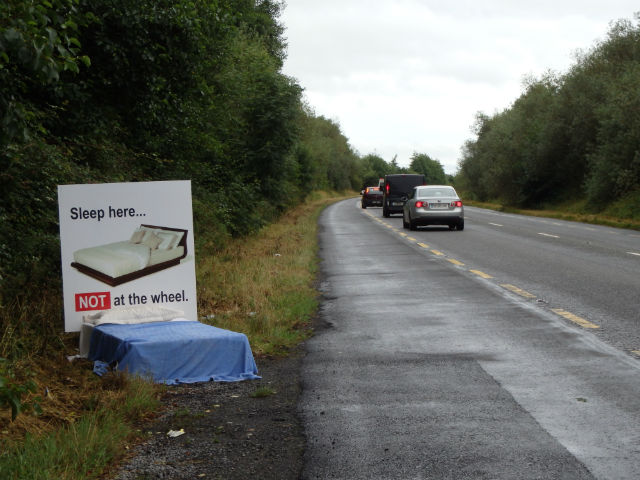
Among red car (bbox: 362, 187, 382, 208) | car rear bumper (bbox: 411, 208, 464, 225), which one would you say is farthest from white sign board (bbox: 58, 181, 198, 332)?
red car (bbox: 362, 187, 382, 208)

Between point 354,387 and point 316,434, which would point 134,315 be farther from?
point 316,434

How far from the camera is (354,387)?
573 cm

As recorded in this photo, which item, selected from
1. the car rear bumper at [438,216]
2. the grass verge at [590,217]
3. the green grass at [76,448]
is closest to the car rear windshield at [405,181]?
the grass verge at [590,217]

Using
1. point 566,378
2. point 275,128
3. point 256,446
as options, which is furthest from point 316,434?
point 275,128

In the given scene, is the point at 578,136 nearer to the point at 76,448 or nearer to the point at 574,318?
the point at 574,318

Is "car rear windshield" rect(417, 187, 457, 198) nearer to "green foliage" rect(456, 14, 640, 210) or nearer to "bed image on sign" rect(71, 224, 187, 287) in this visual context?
"green foliage" rect(456, 14, 640, 210)

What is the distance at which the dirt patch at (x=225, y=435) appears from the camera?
158 inches

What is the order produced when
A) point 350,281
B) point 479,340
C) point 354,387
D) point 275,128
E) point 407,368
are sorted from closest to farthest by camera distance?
point 354,387 < point 407,368 < point 479,340 < point 350,281 < point 275,128

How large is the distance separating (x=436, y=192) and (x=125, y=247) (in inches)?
850

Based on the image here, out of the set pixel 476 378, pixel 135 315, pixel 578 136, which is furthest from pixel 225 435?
pixel 578 136

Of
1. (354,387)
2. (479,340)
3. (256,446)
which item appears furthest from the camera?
(479,340)

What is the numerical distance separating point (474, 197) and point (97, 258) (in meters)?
82.5

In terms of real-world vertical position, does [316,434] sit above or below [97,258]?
below

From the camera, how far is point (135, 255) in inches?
281
